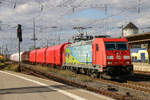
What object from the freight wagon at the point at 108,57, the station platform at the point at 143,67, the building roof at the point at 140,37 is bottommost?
the station platform at the point at 143,67

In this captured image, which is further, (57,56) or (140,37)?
(57,56)

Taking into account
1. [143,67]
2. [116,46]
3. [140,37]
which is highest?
[140,37]

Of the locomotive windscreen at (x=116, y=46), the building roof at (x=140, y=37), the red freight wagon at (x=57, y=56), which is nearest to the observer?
the locomotive windscreen at (x=116, y=46)

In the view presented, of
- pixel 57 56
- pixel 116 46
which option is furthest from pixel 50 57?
pixel 116 46

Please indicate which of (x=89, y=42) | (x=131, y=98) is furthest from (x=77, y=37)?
(x=131, y=98)

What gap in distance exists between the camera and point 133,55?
1305 inches

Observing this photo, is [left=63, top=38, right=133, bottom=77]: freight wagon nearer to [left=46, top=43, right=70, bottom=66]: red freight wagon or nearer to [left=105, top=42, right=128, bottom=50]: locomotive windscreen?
[left=105, top=42, right=128, bottom=50]: locomotive windscreen

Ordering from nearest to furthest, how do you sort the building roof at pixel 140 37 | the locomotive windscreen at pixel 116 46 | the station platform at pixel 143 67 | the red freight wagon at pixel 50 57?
the locomotive windscreen at pixel 116 46, the building roof at pixel 140 37, the station platform at pixel 143 67, the red freight wagon at pixel 50 57

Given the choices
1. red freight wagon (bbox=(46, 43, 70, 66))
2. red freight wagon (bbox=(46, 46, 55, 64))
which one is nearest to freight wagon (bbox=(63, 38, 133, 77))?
red freight wagon (bbox=(46, 43, 70, 66))

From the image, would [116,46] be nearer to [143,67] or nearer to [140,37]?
[140,37]

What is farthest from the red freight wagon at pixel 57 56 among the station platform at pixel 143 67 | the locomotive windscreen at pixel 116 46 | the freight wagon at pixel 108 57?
the locomotive windscreen at pixel 116 46

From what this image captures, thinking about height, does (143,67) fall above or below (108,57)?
below

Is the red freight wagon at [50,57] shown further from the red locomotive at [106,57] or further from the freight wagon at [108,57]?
the freight wagon at [108,57]

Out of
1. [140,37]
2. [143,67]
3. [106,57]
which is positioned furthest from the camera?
[143,67]
